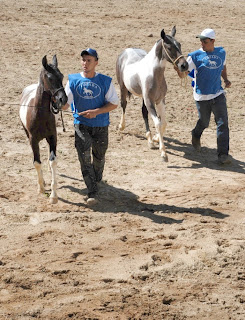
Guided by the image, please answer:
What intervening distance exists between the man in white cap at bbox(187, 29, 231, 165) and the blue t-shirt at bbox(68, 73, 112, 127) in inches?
93.3

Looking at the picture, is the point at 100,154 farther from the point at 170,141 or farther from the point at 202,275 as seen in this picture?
the point at 170,141

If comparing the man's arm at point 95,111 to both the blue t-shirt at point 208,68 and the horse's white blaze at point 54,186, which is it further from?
the blue t-shirt at point 208,68

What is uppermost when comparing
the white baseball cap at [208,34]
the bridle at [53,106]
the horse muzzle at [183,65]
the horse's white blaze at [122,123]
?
the white baseball cap at [208,34]

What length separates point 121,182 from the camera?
334 inches

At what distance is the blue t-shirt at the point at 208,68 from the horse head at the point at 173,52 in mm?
396

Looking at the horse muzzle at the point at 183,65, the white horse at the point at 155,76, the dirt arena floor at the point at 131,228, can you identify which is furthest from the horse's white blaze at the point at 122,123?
the horse muzzle at the point at 183,65

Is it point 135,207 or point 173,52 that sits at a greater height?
point 173,52

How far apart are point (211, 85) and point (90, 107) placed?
109 inches

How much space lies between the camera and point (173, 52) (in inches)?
354

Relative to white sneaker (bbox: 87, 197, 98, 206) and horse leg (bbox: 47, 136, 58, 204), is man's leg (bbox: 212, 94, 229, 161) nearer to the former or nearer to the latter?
white sneaker (bbox: 87, 197, 98, 206)

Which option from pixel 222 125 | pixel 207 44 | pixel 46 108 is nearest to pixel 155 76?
pixel 207 44

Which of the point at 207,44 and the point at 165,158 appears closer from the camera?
the point at 207,44

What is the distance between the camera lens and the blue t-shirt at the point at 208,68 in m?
9.18

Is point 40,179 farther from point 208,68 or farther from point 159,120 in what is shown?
point 208,68
